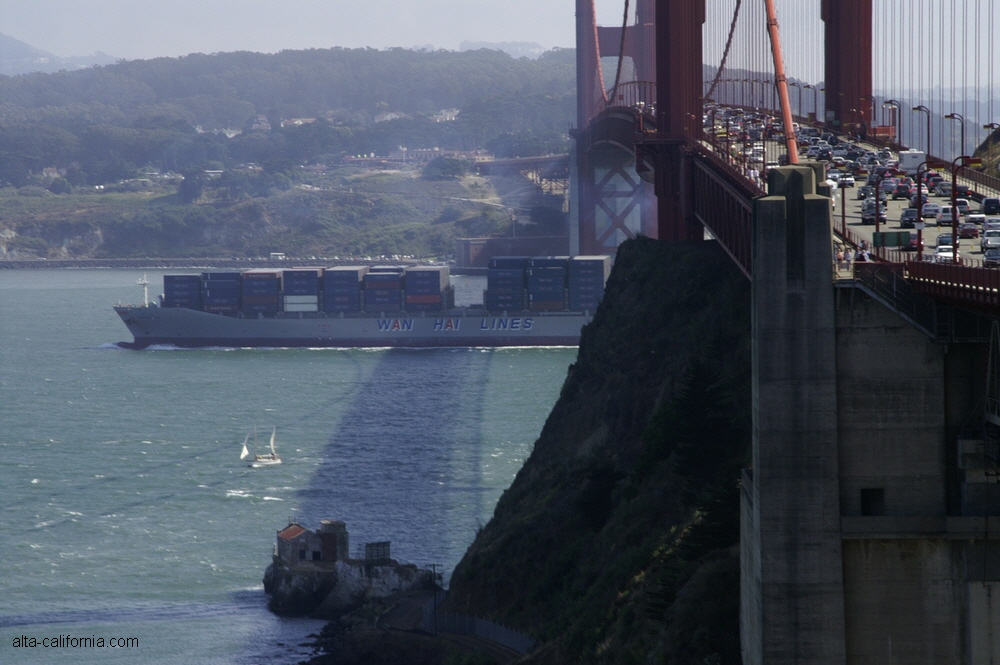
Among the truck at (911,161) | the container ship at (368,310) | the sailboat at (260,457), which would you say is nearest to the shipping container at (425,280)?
the container ship at (368,310)

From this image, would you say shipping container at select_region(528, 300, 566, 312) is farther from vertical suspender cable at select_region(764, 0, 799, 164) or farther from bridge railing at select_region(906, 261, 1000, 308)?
bridge railing at select_region(906, 261, 1000, 308)

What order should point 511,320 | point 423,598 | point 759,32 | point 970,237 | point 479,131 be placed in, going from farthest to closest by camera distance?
point 479,131 → point 511,320 → point 759,32 → point 423,598 → point 970,237

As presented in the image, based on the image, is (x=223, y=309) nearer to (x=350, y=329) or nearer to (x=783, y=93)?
(x=350, y=329)

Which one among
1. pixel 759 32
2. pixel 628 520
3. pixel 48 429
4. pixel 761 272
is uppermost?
pixel 759 32

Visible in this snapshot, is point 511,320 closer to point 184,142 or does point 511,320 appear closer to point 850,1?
point 850,1

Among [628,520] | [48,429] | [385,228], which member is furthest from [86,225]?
[628,520]

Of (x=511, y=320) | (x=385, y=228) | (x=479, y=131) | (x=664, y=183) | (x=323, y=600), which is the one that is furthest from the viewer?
(x=479, y=131)

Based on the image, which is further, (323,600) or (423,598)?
(323,600)

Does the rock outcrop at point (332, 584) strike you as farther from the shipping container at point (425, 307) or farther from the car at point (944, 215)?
the shipping container at point (425, 307)
